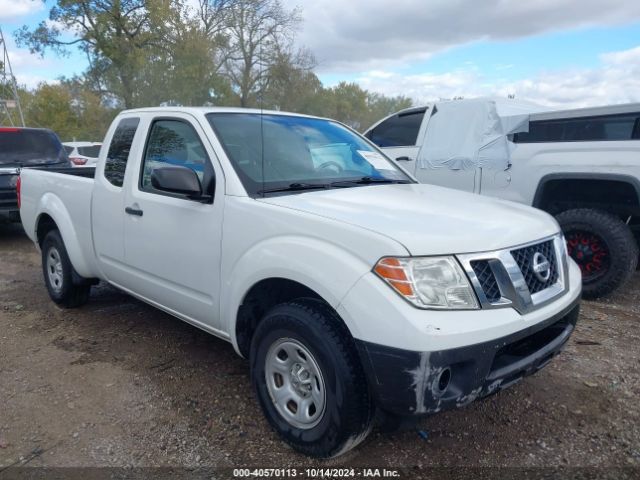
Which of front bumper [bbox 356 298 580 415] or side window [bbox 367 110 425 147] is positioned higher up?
side window [bbox 367 110 425 147]

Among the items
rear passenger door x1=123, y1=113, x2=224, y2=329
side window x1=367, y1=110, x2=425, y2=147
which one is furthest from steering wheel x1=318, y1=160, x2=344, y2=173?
side window x1=367, y1=110, x2=425, y2=147

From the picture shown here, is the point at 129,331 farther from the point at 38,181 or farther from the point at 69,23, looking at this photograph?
the point at 69,23

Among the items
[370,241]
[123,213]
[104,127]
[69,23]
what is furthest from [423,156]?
[104,127]

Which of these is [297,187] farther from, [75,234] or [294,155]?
[75,234]

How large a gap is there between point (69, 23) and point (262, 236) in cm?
2956

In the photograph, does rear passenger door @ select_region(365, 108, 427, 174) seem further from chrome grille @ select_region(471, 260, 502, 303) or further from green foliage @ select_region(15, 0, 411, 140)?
green foliage @ select_region(15, 0, 411, 140)

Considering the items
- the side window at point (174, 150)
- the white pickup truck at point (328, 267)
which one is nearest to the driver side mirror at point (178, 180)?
the white pickup truck at point (328, 267)

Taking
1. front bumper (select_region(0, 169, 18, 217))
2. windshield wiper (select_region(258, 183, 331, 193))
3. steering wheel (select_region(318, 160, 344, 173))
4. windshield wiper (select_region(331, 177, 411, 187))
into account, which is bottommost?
front bumper (select_region(0, 169, 18, 217))

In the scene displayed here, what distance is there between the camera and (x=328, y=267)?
92.1 inches

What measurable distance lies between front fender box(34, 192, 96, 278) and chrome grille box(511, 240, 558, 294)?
3.37 metres

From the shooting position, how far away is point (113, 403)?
10.5 feet

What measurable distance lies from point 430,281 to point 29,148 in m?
8.42

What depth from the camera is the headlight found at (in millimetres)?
2180

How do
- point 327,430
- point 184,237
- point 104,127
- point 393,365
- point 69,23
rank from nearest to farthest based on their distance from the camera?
point 393,365, point 327,430, point 184,237, point 69,23, point 104,127
